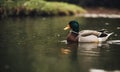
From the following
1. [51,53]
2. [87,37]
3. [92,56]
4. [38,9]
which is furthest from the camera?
[38,9]

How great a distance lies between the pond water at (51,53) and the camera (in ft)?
45.3

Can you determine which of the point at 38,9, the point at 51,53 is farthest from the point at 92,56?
the point at 38,9

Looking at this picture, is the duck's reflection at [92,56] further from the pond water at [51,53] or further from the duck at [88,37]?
the duck at [88,37]

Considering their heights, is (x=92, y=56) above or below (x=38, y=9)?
above

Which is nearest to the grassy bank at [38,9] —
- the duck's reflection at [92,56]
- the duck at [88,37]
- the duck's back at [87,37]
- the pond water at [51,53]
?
the pond water at [51,53]

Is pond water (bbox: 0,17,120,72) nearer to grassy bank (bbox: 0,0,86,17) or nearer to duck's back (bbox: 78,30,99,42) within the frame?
duck's back (bbox: 78,30,99,42)

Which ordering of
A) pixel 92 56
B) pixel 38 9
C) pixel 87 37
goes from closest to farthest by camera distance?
pixel 92 56 → pixel 87 37 → pixel 38 9

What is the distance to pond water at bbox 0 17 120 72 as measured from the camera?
13.8m

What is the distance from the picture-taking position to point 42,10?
35.4 metres

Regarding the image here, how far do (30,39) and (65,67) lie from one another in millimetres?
6675

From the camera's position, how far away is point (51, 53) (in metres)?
16.5

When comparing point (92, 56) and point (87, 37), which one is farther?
point (87, 37)

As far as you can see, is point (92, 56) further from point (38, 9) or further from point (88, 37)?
point (38, 9)

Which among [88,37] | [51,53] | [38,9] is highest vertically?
[51,53]
